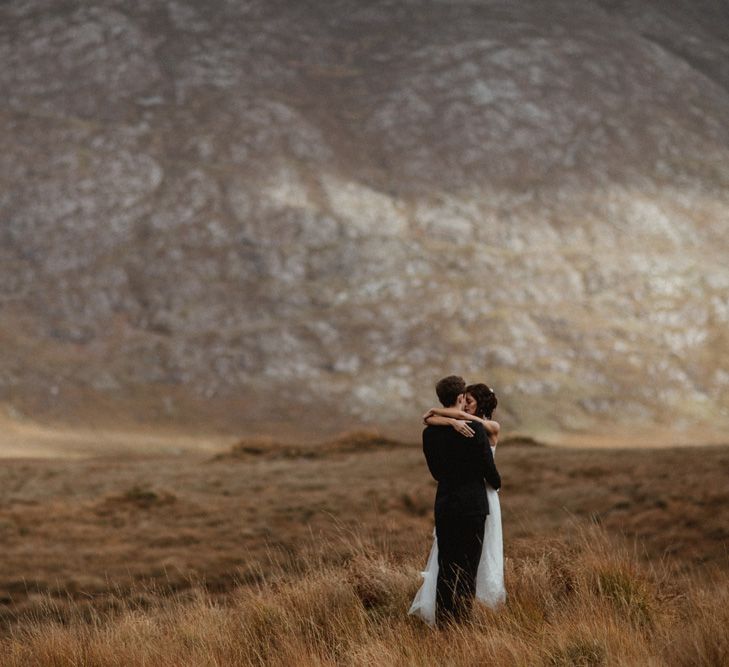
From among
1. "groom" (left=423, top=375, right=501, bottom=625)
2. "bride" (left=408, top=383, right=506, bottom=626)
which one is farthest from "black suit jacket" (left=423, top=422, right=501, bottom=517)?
"bride" (left=408, top=383, right=506, bottom=626)

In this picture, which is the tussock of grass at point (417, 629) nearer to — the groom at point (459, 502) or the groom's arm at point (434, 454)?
the groom at point (459, 502)

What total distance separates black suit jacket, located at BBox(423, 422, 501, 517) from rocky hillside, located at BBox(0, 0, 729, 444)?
44.4 meters

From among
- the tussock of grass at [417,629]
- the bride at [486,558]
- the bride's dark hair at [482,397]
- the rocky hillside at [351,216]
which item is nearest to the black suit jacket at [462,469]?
the bride at [486,558]

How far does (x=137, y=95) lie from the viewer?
73.1 meters

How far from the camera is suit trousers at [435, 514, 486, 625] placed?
7.36m

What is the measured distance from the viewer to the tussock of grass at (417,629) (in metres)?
6.18

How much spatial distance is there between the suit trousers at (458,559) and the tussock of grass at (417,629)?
7.2 inches

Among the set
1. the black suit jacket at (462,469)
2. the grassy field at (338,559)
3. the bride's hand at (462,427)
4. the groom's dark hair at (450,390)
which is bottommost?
the grassy field at (338,559)

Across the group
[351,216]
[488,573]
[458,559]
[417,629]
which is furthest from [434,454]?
[351,216]

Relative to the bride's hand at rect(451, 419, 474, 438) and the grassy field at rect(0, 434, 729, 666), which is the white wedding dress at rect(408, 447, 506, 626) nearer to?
the grassy field at rect(0, 434, 729, 666)

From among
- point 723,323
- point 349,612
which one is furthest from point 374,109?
point 349,612

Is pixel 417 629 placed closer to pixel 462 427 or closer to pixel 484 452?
pixel 484 452

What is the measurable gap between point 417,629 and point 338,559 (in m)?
5.22

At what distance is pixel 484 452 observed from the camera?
23.8ft
